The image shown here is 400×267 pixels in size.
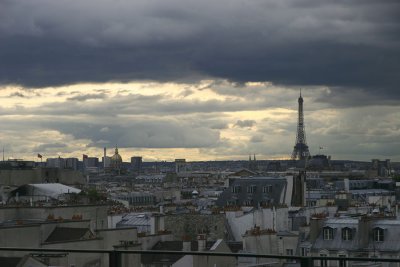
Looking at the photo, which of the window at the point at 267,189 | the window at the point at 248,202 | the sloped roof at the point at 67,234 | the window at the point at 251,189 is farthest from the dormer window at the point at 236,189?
the sloped roof at the point at 67,234

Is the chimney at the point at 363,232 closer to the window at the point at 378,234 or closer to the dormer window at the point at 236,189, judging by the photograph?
the window at the point at 378,234

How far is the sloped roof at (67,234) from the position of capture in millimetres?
33934

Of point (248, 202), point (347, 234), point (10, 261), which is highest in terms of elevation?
point (10, 261)

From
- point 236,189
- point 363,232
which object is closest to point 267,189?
point 236,189

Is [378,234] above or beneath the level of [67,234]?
beneath

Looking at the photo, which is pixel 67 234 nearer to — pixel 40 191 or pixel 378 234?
pixel 378 234

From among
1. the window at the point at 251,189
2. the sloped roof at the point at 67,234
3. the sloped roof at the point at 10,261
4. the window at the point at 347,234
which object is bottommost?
the window at the point at 347,234

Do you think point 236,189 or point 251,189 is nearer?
point 251,189

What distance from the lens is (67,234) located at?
3466cm

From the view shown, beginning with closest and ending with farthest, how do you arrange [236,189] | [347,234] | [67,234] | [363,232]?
1. [67,234]
2. [363,232]
3. [347,234]
4. [236,189]

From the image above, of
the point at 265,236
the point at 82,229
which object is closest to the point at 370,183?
the point at 265,236

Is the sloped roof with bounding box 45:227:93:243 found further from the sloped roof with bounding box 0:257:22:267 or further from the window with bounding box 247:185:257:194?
the window with bounding box 247:185:257:194

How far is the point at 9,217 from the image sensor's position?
41.2 m

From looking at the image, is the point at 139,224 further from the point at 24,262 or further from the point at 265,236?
the point at 24,262
